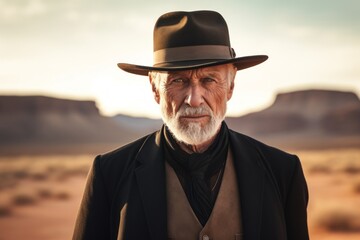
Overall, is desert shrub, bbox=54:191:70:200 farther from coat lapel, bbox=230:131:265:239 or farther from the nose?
the nose

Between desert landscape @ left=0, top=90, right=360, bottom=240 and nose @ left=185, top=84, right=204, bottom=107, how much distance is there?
956cm

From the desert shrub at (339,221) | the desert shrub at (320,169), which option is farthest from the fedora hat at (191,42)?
the desert shrub at (320,169)

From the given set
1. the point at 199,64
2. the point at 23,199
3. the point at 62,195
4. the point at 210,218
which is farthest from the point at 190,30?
the point at 62,195

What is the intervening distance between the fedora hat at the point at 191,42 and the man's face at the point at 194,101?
6cm

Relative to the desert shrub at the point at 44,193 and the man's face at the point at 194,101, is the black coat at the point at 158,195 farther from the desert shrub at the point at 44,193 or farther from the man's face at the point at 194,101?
the desert shrub at the point at 44,193

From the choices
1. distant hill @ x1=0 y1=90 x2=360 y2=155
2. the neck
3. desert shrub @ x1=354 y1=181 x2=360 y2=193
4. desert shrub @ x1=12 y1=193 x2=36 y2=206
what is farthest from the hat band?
distant hill @ x1=0 y1=90 x2=360 y2=155

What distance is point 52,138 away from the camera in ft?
242

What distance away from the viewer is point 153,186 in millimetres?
2250

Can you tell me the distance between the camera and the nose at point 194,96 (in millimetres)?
2182

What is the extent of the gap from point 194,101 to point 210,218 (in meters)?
0.62

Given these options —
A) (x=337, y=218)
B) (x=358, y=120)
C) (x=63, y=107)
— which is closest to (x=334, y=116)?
(x=358, y=120)

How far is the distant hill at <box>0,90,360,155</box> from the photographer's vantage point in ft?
230

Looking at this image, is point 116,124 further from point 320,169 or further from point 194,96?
point 194,96

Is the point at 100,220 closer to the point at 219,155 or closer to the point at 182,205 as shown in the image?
the point at 182,205
